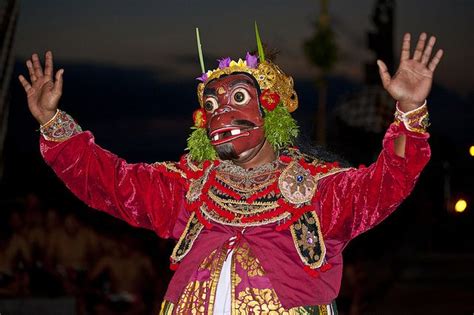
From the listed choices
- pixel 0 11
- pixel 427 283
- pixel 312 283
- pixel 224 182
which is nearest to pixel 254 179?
pixel 224 182

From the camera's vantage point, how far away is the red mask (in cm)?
342

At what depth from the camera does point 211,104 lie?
3551mm

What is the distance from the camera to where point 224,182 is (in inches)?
138

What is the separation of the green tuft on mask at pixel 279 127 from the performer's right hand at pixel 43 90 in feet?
2.68

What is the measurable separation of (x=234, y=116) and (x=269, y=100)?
0.16 m

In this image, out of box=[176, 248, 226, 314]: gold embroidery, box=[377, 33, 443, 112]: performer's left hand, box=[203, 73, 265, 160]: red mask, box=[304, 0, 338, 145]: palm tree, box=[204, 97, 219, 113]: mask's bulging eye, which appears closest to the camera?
box=[377, 33, 443, 112]: performer's left hand

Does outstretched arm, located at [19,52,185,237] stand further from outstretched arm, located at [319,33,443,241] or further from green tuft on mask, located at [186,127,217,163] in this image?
outstretched arm, located at [319,33,443,241]

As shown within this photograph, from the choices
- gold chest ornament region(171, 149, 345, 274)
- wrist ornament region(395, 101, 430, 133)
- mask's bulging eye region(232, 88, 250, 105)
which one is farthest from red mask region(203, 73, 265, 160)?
wrist ornament region(395, 101, 430, 133)

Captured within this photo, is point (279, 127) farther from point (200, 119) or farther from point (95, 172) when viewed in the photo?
point (95, 172)

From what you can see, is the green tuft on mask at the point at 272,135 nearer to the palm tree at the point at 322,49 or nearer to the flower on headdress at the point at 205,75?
the flower on headdress at the point at 205,75

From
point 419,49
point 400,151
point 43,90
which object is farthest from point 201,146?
point 419,49

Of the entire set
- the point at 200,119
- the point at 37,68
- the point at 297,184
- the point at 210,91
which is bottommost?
the point at 297,184

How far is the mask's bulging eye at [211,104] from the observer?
3543 mm

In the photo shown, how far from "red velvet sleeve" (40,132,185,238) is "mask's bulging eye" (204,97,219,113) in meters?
0.31
